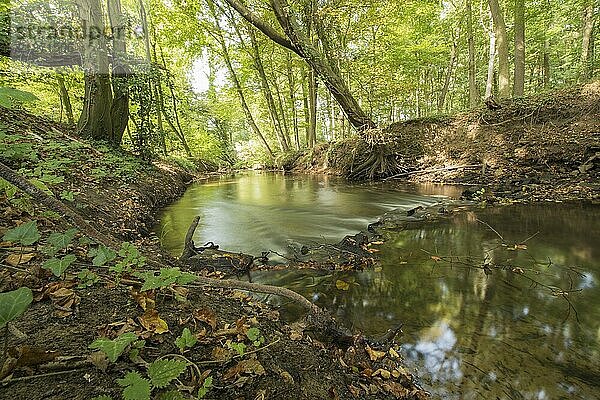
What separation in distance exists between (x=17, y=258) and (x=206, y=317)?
1.22 m

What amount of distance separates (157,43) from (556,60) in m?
27.5

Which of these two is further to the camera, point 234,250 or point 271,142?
point 271,142

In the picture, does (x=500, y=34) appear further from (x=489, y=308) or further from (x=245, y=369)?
(x=245, y=369)

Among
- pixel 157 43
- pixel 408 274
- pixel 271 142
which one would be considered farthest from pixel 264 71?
pixel 408 274

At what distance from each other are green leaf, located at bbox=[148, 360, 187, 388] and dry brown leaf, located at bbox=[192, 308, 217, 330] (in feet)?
2.03

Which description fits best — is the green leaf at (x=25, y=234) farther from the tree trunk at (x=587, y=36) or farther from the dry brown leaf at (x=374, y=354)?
the tree trunk at (x=587, y=36)

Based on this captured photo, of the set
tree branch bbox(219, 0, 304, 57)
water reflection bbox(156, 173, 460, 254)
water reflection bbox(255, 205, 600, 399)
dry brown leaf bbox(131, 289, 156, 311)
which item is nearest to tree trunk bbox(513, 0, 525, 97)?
water reflection bbox(156, 173, 460, 254)

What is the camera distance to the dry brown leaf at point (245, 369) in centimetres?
143

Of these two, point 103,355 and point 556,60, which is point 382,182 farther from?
point 556,60

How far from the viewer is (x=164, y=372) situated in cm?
115

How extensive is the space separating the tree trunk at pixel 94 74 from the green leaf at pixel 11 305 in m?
8.92

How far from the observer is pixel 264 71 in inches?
798

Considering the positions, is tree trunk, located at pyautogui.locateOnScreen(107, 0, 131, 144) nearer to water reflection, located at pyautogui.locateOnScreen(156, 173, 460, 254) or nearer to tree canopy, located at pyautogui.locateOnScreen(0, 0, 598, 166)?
tree canopy, located at pyautogui.locateOnScreen(0, 0, 598, 166)

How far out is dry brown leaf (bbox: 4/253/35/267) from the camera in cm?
186
